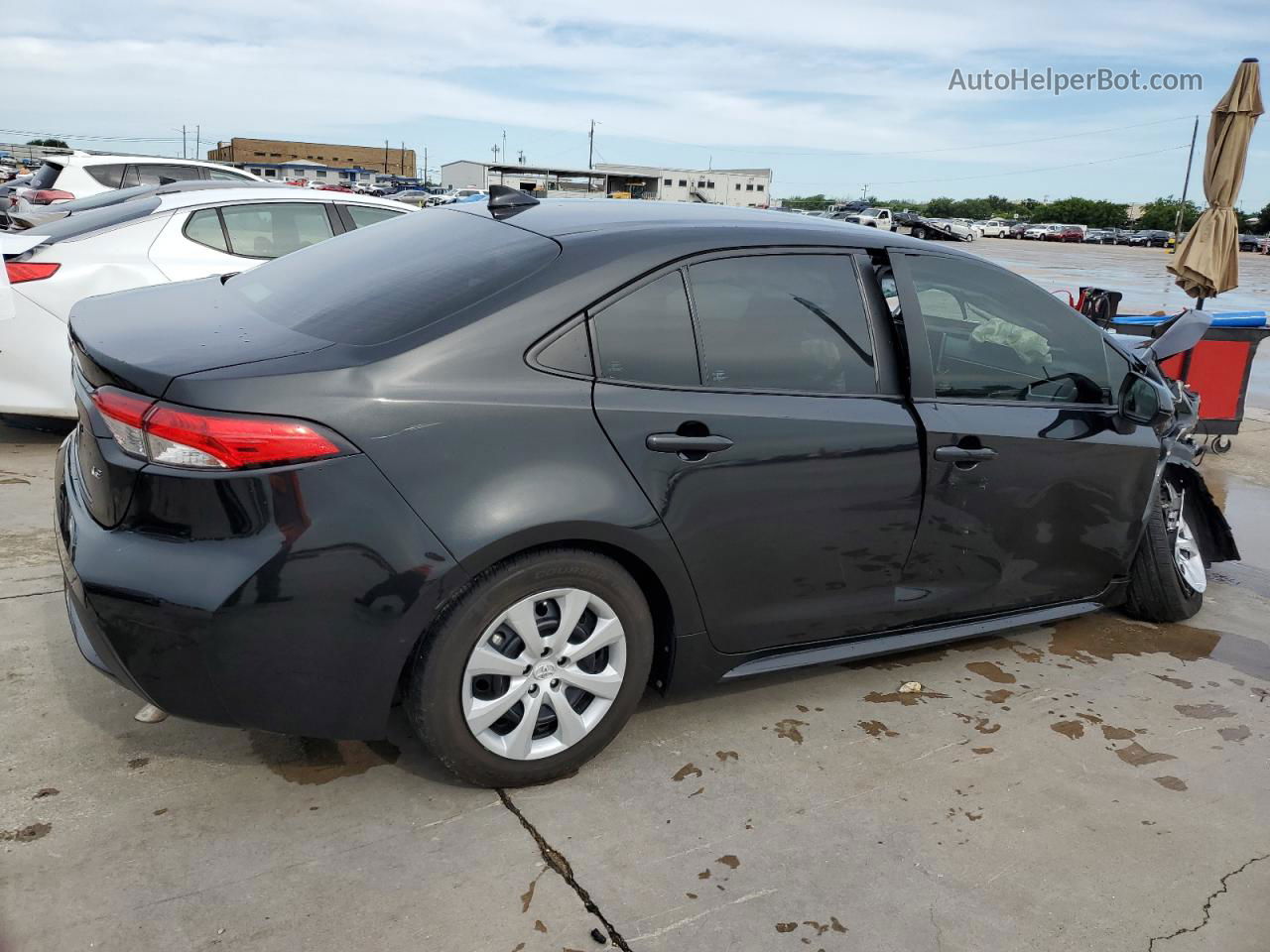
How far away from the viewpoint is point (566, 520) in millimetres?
2652

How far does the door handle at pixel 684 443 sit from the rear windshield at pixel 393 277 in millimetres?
566

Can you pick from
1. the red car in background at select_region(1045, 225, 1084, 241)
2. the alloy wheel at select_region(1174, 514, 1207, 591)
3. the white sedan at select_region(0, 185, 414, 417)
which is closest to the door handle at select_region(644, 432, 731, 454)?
the alloy wheel at select_region(1174, 514, 1207, 591)

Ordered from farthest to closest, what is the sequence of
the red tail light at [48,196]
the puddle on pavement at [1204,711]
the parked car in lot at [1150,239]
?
the parked car in lot at [1150,239], the red tail light at [48,196], the puddle on pavement at [1204,711]

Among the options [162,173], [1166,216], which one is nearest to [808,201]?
[1166,216]

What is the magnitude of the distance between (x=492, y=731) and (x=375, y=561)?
614mm

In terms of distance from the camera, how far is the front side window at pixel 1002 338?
3.52 m

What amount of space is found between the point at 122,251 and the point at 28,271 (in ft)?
1.65

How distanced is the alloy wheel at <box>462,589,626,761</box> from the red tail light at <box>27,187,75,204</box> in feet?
43.7

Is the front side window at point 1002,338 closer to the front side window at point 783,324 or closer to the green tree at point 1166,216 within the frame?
the front side window at point 783,324

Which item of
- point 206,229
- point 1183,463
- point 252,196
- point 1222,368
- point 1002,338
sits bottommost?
point 1183,463

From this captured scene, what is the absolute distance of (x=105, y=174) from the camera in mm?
14078

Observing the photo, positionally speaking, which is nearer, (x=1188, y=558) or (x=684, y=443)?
(x=684, y=443)

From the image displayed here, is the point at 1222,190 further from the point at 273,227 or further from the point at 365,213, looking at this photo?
the point at 273,227

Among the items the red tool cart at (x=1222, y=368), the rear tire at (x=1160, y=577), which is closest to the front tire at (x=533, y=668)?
the rear tire at (x=1160, y=577)
